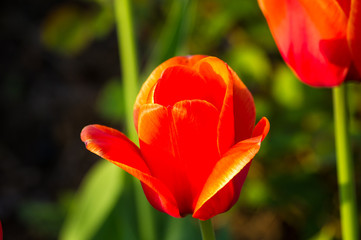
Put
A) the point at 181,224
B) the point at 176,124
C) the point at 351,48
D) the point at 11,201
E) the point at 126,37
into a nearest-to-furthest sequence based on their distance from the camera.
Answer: the point at 176,124 → the point at 351,48 → the point at 126,37 → the point at 181,224 → the point at 11,201

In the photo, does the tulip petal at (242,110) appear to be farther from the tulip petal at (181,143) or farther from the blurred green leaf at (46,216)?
the blurred green leaf at (46,216)

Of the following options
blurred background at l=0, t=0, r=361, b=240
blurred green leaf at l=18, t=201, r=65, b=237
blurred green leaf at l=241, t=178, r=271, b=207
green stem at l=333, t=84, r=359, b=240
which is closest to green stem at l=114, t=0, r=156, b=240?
blurred background at l=0, t=0, r=361, b=240

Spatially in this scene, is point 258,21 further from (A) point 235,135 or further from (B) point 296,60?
(A) point 235,135

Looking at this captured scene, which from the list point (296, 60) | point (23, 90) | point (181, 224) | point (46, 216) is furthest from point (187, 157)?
point (23, 90)

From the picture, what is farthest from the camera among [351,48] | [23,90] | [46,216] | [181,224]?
[23,90]

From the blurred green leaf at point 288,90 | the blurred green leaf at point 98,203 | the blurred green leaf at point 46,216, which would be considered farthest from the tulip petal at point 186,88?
the blurred green leaf at point 46,216

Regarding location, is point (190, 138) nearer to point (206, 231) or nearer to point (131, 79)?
point (206, 231)
